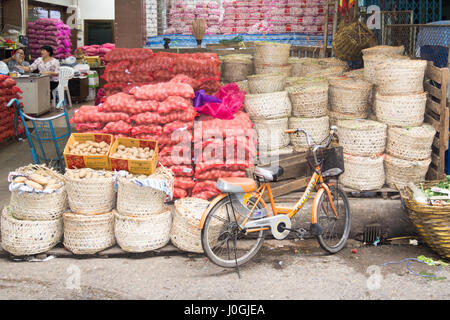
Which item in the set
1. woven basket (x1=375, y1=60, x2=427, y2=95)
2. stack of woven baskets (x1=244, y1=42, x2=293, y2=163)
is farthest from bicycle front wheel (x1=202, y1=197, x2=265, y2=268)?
woven basket (x1=375, y1=60, x2=427, y2=95)

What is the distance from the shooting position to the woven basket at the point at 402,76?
19.6 feet

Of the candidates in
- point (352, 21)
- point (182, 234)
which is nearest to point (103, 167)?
point (182, 234)

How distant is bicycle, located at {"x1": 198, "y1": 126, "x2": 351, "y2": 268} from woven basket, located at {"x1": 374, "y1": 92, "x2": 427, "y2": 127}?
122cm

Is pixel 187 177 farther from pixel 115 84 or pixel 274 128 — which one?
pixel 115 84

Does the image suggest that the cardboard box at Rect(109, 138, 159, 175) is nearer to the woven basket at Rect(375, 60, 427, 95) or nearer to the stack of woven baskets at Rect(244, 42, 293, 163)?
the stack of woven baskets at Rect(244, 42, 293, 163)

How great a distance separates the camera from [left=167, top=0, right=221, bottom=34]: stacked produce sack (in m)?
11.2

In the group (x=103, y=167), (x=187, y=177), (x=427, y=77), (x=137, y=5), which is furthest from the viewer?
(x=137, y=5)

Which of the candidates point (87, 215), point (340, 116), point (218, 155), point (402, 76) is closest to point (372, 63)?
point (402, 76)

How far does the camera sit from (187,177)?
5910 mm

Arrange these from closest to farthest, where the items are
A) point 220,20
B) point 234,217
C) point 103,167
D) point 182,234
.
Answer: point 234,217 < point 182,234 < point 103,167 < point 220,20

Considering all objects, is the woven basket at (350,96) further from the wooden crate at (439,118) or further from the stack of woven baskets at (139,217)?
the stack of woven baskets at (139,217)

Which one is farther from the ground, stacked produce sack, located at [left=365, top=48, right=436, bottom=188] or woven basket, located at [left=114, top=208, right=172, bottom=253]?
stacked produce sack, located at [left=365, top=48, right=436, bottom=188]

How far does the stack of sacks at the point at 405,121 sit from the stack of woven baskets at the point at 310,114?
2.36 ft

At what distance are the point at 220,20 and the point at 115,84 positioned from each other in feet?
18.6
